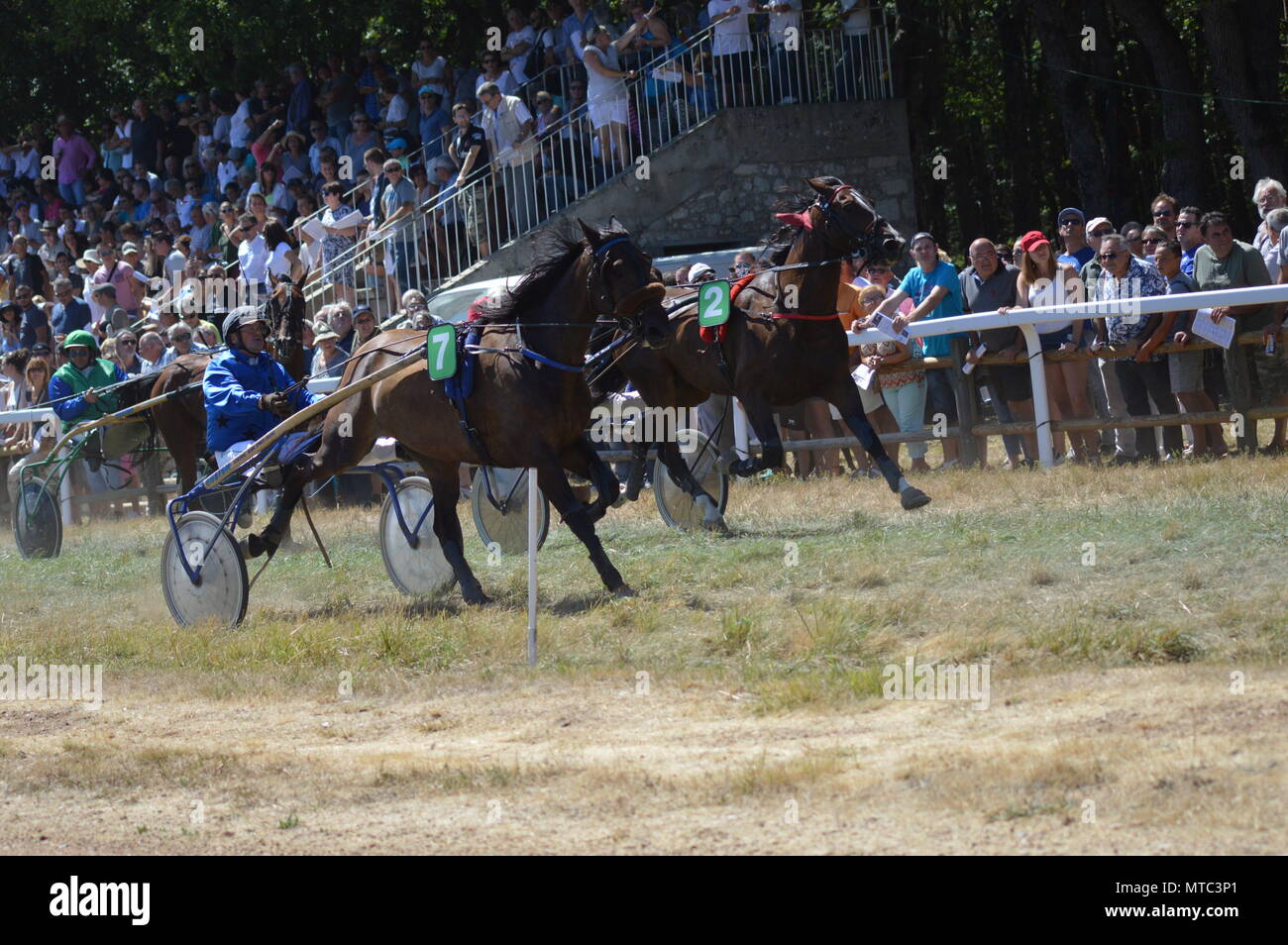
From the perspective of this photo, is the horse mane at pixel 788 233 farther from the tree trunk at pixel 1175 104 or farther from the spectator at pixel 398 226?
the tree trunk at pixel 1175 104

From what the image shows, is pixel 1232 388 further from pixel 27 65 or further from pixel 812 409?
pixel 27 65

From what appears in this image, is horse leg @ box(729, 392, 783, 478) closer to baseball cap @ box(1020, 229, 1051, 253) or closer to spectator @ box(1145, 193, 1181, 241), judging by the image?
baseball cap @ box(1020, 229, 1051, 253)

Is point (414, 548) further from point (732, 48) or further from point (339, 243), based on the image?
point (732, 48)

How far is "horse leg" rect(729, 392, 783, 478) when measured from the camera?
39.8 ft

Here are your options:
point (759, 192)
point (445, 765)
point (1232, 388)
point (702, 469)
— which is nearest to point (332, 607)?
point (702, 469)

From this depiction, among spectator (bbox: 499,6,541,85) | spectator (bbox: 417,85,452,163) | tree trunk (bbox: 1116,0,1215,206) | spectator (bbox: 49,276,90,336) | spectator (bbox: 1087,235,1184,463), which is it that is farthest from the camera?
spectator (bbox: 49,276,90,336)

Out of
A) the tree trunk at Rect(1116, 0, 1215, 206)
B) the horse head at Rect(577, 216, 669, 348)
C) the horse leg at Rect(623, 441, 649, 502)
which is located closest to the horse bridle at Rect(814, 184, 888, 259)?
the horse head at Rect(577, 216, 669, 348)

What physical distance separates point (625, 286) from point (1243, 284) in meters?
5.10

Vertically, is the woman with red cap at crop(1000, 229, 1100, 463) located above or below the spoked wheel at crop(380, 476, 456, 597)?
above

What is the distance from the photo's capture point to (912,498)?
37.7 ft

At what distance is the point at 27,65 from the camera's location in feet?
107

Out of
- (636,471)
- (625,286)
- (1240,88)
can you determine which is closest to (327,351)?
(636,471)

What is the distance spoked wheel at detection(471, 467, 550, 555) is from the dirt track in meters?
4.07

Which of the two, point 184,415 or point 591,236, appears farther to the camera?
point 184,415
